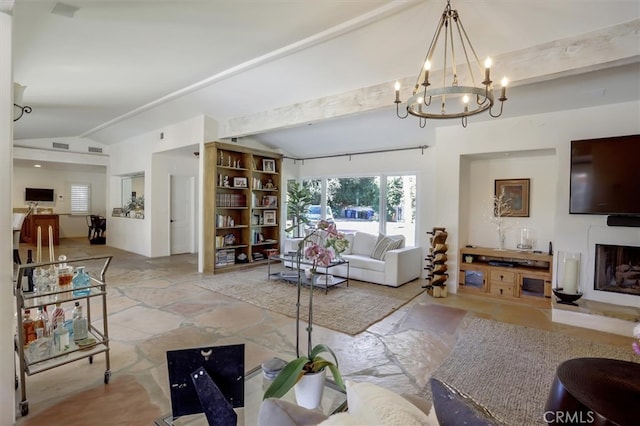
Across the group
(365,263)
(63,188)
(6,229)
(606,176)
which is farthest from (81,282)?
(63,188)

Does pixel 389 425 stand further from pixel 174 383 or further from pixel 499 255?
pixel 499 255

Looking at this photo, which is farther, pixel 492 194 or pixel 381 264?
pixel 381 264

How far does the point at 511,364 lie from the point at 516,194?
3054 mm

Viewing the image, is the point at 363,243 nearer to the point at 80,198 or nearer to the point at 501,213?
the point at 501,213

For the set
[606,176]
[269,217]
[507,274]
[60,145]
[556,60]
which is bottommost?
[507,274]

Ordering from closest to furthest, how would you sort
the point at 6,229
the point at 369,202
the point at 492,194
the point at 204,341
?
the point at 6,229, the point at 204,341, the point at 492,194, the point at 369,202

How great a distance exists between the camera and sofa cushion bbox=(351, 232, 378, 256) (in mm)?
5909

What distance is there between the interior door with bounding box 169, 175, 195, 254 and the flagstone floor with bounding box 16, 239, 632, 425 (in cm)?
292

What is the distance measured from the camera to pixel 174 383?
48.6 inches

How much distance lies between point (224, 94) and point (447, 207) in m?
3.91

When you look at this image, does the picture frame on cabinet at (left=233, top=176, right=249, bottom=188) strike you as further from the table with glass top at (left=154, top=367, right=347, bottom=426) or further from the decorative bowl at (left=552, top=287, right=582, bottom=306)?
the decorative bowl at (left=552, top=287, right=582, bottom=306)

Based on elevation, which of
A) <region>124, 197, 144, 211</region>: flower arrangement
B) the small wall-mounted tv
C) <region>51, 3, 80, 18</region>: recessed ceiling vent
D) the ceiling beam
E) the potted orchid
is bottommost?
the potted orchid

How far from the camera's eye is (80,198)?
35.2 ft

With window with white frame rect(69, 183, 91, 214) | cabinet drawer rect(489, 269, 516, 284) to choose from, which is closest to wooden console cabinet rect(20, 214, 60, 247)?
window with white frame rect(69, 183, 91, 214)
